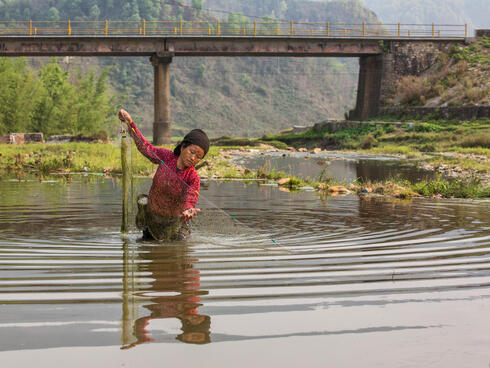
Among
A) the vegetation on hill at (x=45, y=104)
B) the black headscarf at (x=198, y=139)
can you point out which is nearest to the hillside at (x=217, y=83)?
the vegetation on hill at (x=45, y=104)

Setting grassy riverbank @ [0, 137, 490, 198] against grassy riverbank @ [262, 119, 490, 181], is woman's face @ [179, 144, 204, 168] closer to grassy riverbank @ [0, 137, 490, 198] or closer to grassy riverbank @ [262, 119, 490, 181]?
grassy riverbank @ [0, 137, 490, 198]

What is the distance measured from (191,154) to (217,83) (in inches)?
5591

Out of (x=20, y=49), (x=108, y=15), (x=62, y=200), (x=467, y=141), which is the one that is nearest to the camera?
(x=62, y=200)

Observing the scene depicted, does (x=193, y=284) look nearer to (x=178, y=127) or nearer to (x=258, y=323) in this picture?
(x=258, y=323)

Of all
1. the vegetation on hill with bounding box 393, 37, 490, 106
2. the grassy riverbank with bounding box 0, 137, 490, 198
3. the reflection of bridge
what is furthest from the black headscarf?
the vegetation on hill with bounding box 393, 37, 490, 106

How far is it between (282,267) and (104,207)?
6.35 metres

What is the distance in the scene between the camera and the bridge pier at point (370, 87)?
55272mm

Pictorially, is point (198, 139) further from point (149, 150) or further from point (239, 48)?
point (239, 48)

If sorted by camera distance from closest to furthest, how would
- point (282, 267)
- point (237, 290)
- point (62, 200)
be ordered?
point (237, 290)
point (282, 267)
point (62, 200)

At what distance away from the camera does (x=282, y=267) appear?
6625mm

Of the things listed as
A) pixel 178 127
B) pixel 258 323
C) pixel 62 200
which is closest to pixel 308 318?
pixel 258 323

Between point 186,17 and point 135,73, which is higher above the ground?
point 186,17

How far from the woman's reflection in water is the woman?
1.17 feet

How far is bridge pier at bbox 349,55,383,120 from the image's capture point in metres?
55.3
